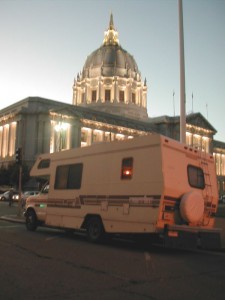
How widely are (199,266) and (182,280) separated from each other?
1967 millimetres

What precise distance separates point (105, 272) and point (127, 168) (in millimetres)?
4800

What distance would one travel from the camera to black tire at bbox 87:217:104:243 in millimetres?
13508

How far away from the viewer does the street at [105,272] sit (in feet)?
22.3

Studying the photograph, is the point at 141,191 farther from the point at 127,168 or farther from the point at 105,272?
the point at 105,272

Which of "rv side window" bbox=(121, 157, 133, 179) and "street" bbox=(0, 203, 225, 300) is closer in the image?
"street" bbox=(0, 203, 225, 300)

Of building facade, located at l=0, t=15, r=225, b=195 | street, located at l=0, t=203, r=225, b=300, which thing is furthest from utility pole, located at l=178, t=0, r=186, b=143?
building facade, located at l=0, t=15, r=225, b=195

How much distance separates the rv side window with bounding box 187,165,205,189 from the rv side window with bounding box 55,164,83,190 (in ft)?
13.3

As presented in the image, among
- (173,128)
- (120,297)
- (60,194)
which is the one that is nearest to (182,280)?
(120,297)

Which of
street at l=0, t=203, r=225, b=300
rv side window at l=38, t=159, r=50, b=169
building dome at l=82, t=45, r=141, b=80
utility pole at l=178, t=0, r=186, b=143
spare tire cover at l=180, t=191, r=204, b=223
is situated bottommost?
street at l=0, t=203, r=225, b=300

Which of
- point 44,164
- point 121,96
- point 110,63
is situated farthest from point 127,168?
point 110,63

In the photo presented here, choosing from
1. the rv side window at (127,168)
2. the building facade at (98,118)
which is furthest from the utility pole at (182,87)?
the building facade at (98,118)

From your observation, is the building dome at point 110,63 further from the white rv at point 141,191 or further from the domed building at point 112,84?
the white rv at point 141,191

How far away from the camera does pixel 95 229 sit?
45.3 ft

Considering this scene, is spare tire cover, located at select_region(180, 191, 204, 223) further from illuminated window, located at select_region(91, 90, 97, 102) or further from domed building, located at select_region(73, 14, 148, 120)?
illuminated window, located at select_region(91, 90, 97, 102)
